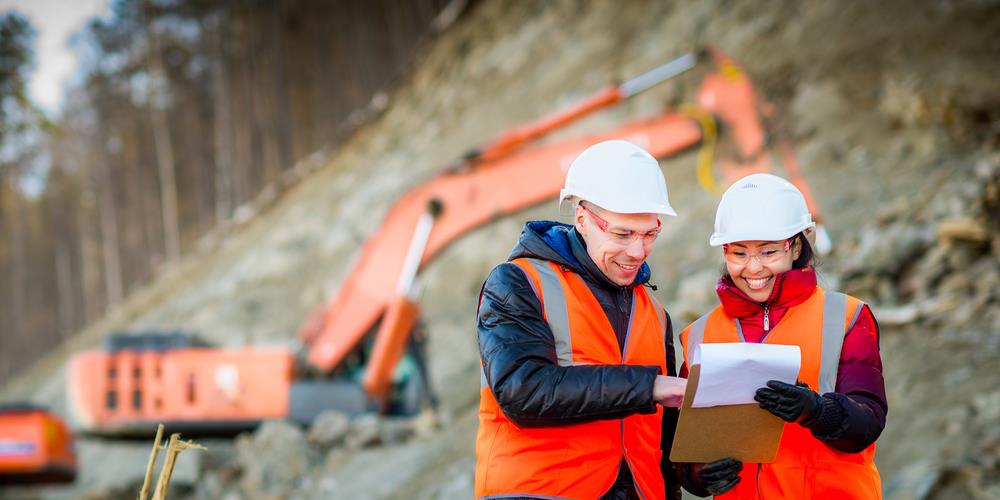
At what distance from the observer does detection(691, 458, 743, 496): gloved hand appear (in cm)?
253

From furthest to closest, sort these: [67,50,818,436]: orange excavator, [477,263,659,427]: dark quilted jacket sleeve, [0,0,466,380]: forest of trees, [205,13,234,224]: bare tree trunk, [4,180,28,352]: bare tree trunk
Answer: [4,180,28,352]: bare tree trunk → [205,13,234,224]: bare tree trunk → [0,0,466,380]: forest of trees → [67,50,818,436]: orange excavator → [477,263,659,427]: dark quilted jacket sleeve

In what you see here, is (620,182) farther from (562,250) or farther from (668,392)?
(668,392)

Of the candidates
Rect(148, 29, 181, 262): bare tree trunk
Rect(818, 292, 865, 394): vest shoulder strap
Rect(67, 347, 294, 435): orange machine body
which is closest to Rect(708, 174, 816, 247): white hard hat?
Rect(818, 292, 865, 394): vest shoulder strap

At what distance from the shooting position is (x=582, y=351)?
96.0 inches

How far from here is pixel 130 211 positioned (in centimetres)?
3659

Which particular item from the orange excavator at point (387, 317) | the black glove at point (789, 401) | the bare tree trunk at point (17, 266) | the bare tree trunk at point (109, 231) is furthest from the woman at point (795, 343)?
the bare tree trunk at point (17, 266)

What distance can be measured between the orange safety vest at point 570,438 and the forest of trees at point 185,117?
21.0 meters

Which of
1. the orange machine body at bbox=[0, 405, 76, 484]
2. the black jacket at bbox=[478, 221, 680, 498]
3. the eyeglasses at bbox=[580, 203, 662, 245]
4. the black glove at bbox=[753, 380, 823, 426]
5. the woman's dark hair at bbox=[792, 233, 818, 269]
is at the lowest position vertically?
the orange machine body at bbox=[0, 405, 76, 484]

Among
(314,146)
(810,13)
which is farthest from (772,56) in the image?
(314,146)

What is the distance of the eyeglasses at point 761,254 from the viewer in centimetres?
264

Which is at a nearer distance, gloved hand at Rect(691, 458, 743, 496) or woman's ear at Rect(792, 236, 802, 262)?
gloved hand at Rect(691, 458, 743, 496)

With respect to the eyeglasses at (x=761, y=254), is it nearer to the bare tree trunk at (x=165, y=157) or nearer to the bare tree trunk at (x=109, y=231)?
the bare tree trunk at (x=165, y=157)

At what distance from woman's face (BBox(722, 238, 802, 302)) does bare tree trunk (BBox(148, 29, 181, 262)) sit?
103ft

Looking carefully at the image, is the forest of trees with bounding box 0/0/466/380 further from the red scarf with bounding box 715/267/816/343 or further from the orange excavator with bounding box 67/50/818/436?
the red scarf with bounding box 715/267/816/343
